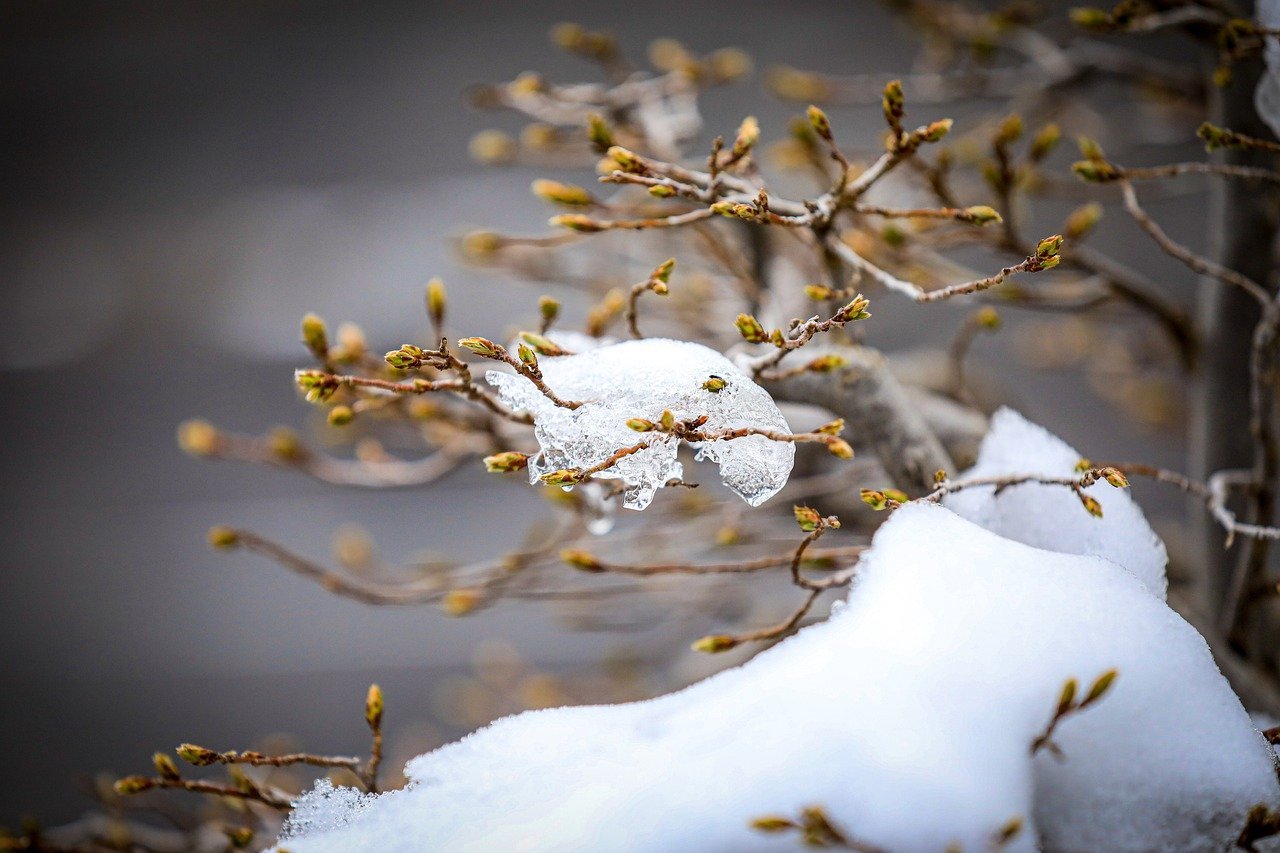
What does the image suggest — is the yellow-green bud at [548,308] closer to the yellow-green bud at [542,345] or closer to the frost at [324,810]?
the yellow-green bud at [542,345]

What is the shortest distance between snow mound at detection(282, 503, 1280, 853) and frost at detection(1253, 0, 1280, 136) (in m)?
0.66

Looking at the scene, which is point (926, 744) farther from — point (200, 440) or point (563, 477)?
point (200, 440)

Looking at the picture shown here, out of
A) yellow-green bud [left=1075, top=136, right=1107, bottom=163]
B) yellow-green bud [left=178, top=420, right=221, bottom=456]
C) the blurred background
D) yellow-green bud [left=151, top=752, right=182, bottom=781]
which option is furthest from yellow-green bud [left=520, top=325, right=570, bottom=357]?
the blurred background

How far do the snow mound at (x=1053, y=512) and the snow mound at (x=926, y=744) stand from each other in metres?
0.10

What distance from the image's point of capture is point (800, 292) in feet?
4.25

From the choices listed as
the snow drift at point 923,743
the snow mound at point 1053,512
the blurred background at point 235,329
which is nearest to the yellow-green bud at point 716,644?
the snow drift at point 923,743

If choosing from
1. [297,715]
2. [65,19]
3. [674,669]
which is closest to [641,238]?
[674,669]

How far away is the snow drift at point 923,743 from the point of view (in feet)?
1.95

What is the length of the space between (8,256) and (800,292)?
4.07 metres

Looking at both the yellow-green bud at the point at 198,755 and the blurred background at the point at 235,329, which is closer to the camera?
the yellow-green bud at the point at 198,755

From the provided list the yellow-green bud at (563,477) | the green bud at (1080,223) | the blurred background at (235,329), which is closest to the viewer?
the yellow-green bud at (563,477)

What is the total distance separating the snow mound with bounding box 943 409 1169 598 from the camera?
2.68ft

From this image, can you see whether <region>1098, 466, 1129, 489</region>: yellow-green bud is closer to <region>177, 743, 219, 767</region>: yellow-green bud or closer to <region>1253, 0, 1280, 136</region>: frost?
<region>1253, 0, 1280, 136</region>: frost

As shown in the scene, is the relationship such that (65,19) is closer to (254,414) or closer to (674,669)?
(254,414)
